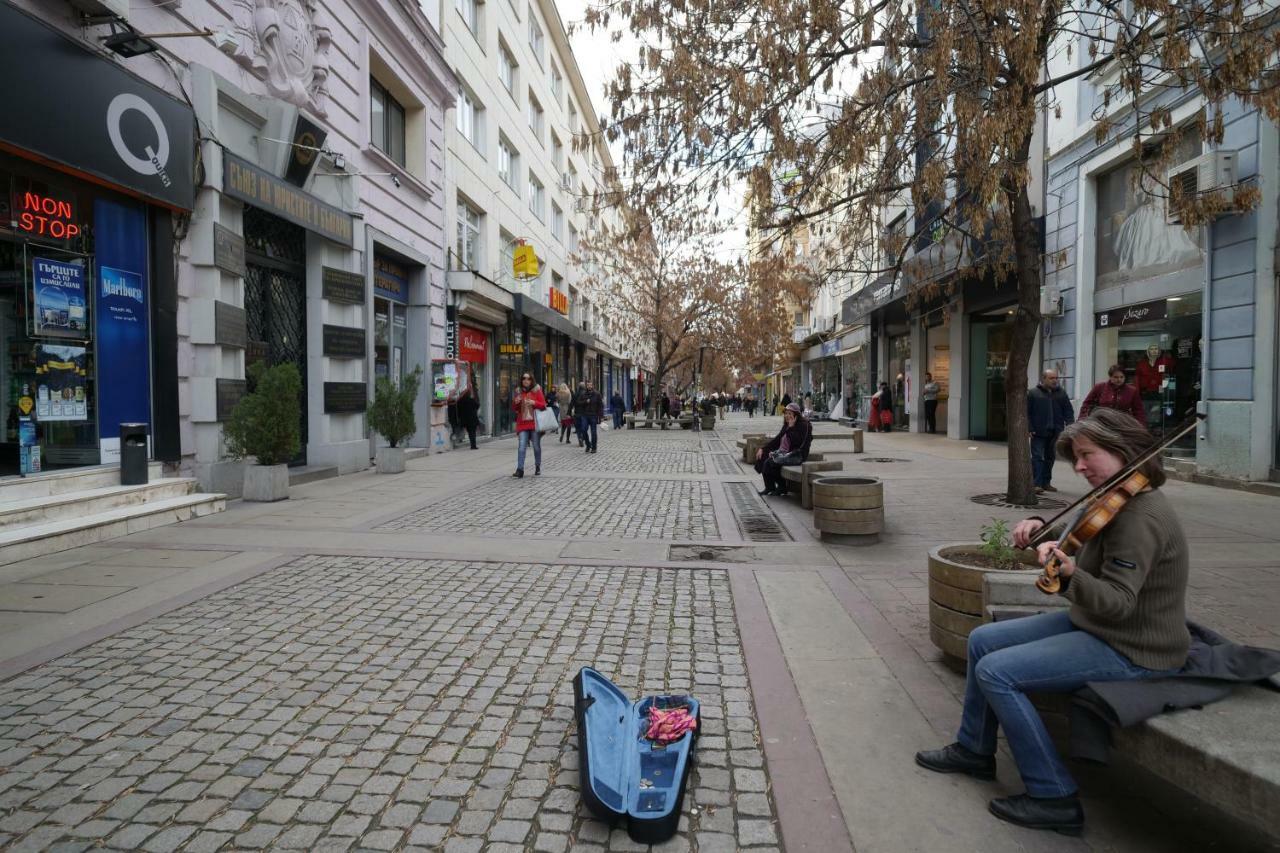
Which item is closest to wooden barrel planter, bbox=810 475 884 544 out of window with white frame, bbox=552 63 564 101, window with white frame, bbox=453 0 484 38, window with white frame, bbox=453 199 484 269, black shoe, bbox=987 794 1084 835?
black shoe, bbox=987 794 1084 835

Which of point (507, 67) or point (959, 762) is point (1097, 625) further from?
point (507, 67)

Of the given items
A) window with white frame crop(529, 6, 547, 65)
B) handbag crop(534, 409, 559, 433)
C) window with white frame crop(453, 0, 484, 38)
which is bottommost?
handbag crop(534, 409, 559, 433)

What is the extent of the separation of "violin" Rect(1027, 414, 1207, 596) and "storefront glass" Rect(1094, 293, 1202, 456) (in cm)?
1036

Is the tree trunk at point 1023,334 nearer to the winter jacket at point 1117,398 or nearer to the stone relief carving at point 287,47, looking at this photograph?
the winter jacket at point 1117,398

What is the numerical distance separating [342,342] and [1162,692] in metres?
13.2

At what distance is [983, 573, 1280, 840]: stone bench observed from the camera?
2.03m

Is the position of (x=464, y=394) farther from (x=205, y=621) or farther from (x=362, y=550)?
(x=205, y=621)

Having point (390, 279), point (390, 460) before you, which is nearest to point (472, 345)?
point (390, 279)

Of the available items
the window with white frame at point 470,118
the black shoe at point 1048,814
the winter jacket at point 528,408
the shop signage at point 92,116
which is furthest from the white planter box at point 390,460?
the black shoe at point 1048,814

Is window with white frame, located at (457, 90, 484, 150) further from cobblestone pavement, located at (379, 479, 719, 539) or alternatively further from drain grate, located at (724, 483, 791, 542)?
drain grate, located at (724, 483, 791, 542)

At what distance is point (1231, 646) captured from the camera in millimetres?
2590

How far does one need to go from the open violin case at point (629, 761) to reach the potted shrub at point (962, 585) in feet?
4.94

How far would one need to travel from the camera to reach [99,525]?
23.5 ft

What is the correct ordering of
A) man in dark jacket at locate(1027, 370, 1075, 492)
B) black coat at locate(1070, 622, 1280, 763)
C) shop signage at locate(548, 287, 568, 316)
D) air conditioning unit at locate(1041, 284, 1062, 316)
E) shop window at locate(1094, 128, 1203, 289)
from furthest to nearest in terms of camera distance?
shop signage at locate(548, 287, 568, 316), air conditioning unit at locate(1041, 284, 1062, 316), shop window at locate(1094, 128, 1203, 289), man in dark jacket at locate(1027, 370, 1075, 492), black coat at locate(1070, 622, 1280, 763)
